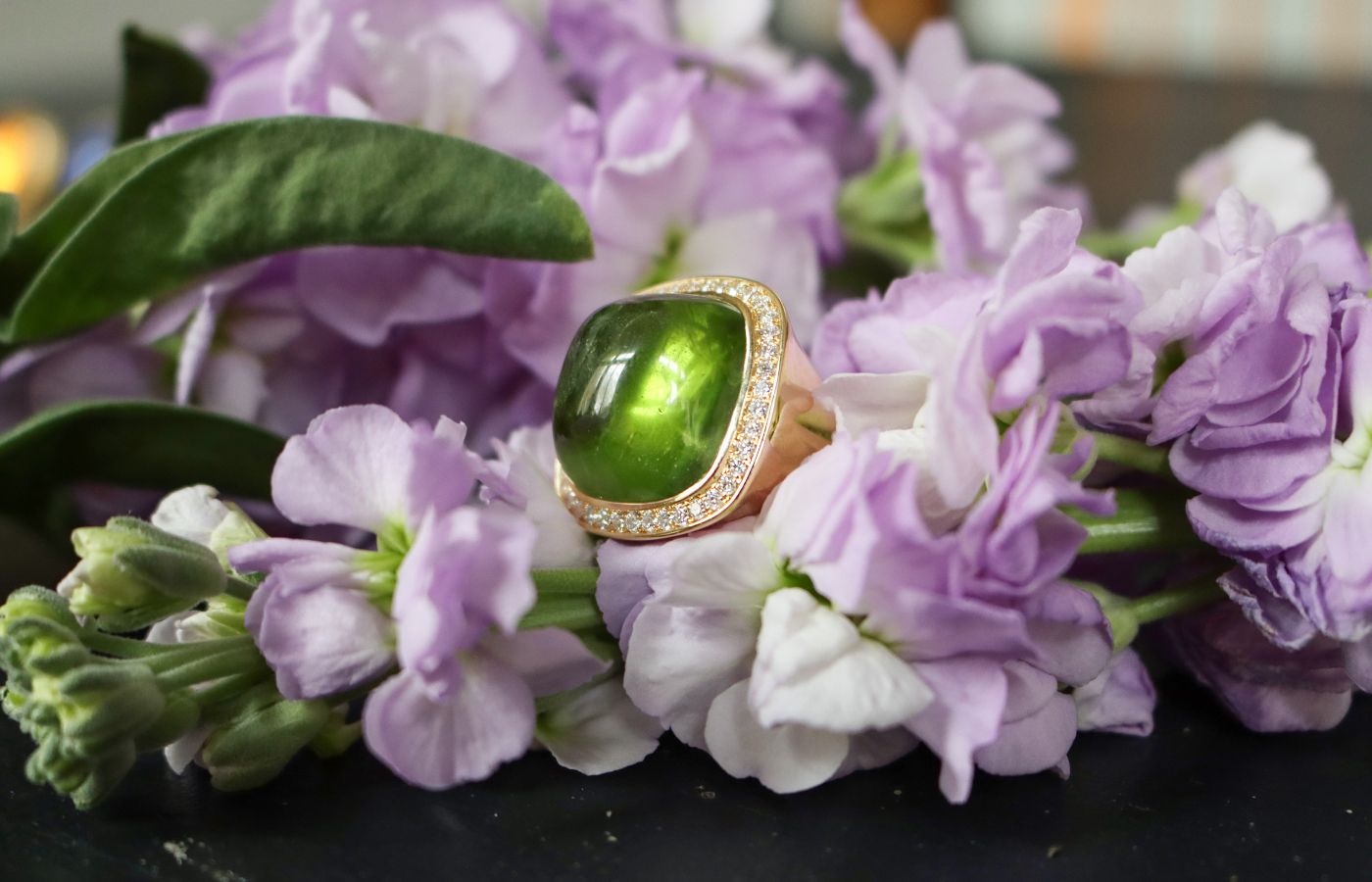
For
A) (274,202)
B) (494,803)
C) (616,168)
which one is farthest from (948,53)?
(494,803)

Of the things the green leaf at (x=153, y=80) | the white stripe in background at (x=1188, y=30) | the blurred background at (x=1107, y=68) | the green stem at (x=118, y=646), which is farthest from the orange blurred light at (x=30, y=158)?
the white stripe in background at (x=1188, y=30)

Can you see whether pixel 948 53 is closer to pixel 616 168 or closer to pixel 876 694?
pixel 616 168

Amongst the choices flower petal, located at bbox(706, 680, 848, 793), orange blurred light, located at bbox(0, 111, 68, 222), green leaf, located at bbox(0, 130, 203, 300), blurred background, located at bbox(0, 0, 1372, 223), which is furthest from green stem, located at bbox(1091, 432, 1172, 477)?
orange blurred light, located at bbox(0, 111, 68, 222)

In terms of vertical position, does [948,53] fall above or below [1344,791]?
above

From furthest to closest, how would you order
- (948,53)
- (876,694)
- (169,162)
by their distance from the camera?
(948,53)
(169,162)
(876,694)

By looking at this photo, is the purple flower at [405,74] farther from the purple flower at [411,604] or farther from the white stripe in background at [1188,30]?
the white stripe in background at [1188,30]

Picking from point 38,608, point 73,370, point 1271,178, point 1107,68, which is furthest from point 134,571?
point 1107,68

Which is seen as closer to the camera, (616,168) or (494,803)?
(494,803)
